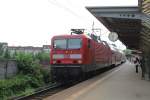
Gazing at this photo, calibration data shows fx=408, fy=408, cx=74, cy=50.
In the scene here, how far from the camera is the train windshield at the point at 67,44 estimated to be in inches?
951

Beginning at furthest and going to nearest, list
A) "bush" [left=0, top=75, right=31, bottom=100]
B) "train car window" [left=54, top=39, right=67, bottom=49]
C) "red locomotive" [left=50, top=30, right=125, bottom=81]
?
1. "train car window" [left=54, top=39, right=67, bottom=49]
2. "red locomotive" [left=50, top=30, right=125, bottom=81]
3. "bush" [left=0, top=75, right=31, bottom=100]

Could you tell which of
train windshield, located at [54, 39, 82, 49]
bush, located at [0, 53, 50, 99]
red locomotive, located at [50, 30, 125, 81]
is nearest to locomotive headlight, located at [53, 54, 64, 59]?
red locomotive, located at [50, 30, 125, 81]

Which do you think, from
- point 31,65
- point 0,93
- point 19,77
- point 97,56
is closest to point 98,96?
point 0,93

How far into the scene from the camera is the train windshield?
24.2m

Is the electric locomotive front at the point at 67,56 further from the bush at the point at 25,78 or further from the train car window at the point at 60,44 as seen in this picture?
the bush at the point at 25,78

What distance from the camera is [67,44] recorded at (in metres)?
24.4

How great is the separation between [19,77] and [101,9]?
6107 millimetres

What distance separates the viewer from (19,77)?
2345 cm

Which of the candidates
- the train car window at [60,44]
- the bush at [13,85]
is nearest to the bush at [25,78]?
the bush at [13,85]

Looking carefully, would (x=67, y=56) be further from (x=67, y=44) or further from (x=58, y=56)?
(x=67, y=44)

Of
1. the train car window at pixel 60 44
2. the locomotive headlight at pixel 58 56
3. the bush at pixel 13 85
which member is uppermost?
the train car window at pixel 60 44

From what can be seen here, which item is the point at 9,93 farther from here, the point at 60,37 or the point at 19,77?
the point at 60,37

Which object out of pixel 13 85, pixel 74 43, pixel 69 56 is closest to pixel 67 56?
pixel 69 56

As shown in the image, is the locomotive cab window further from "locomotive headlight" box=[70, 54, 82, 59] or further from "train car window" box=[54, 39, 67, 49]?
"locomotive headlight" box=[70, 54, 82, 59]
